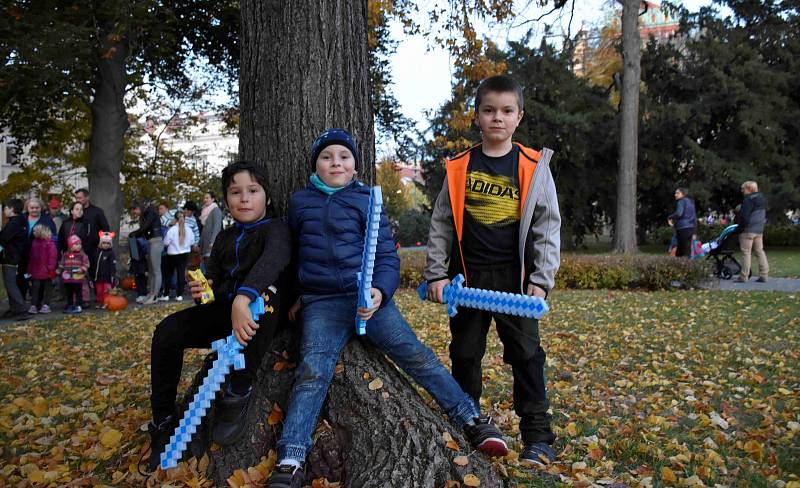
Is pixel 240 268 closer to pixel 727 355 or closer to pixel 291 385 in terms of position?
pixel 291 385

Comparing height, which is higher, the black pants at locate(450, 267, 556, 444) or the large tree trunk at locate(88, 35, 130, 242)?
the large tree trunk at locate(88, 35, 130, 242)

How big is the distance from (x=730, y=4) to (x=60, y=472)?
28230 millimetres

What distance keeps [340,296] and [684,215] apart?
477 inches

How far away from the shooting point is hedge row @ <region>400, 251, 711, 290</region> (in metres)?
11.0

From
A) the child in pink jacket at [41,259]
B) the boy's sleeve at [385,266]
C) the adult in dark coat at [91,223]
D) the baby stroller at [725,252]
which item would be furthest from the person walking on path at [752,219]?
the child in pink jacket at [41,259]

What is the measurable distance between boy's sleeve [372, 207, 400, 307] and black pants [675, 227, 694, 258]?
12.2 m

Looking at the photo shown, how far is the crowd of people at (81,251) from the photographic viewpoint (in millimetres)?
8969

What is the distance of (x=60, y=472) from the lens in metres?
3.05

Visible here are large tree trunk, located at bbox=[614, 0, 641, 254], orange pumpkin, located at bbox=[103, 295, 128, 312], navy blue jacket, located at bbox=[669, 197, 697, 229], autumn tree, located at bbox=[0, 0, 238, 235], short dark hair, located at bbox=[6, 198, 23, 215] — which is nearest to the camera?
short dark hair, located at bbox=[6, 198, 23, 215]

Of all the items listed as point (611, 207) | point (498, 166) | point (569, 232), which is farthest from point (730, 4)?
point (498, 166)

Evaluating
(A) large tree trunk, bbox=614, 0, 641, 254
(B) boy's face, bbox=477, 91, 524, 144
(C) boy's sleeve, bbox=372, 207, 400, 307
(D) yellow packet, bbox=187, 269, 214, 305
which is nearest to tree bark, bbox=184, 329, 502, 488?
(C) boy's sleeve, bbox=372, 207, 400, 307

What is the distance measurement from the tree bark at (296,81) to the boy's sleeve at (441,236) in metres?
0.55

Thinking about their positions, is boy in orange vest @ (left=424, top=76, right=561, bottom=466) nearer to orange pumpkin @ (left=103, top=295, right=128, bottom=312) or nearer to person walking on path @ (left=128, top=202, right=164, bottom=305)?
orange pumpkin @ (left=103, top=295, right=128, bottom=312)

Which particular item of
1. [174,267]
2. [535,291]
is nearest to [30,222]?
[174,267]
